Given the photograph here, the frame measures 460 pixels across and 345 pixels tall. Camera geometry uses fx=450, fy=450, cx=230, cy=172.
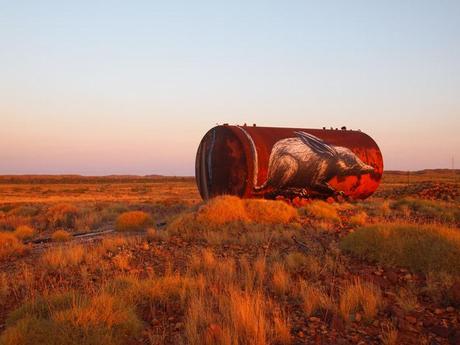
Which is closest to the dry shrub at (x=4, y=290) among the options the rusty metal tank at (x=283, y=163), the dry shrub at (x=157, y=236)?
the dry shrub at (x=157, y=236)

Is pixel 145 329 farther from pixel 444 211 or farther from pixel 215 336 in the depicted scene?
pixel 444 211

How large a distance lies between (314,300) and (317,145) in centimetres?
1149

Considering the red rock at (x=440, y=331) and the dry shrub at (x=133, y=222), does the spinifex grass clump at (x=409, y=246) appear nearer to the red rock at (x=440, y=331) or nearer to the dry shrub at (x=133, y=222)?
the red rock at (x=440, y=331)

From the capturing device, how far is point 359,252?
8.79 meters

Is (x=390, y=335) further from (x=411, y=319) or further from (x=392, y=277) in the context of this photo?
(x=392, y=277)

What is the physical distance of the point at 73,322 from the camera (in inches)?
201

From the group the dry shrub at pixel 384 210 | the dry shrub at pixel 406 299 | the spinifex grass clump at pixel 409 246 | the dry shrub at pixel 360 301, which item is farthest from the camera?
the dry shrub at pixel 384 210

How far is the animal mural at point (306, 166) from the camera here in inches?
619

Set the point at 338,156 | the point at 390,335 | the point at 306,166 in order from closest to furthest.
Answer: the point at 390,335 < the point at 306,166 < the point at 338,156

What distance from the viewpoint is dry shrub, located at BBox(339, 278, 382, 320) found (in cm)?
575

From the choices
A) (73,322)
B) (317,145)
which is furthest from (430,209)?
(73,322)

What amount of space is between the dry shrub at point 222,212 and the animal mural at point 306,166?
80.7 inches

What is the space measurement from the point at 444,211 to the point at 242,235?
838 cm

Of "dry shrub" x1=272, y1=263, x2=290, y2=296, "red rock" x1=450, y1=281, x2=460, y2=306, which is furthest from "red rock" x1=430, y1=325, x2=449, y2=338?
"dry shrub" x1=272, y1=263, x2=290, y2=296
